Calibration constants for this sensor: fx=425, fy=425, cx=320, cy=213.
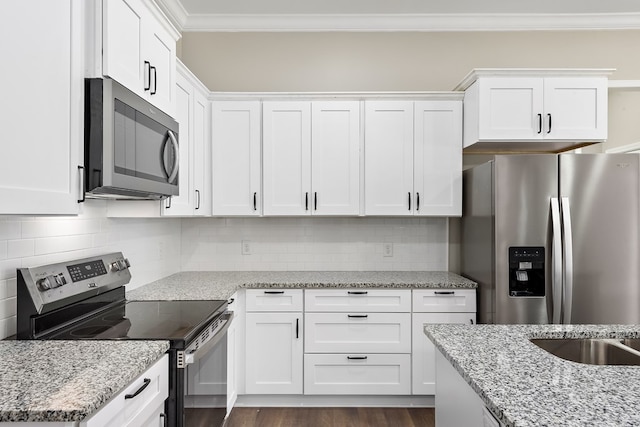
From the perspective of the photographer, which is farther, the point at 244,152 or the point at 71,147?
the point at 244,152

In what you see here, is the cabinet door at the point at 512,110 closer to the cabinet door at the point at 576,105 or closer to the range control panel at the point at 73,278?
the cabinet door at the point at 576,105

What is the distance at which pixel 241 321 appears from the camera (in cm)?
296

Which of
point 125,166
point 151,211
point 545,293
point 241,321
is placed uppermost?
point 125,166

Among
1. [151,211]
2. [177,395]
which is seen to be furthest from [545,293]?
[151,211]

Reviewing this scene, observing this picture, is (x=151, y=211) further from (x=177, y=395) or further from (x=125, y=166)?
(x=177, y=395)

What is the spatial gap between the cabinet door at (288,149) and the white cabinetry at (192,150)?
1.44 ft

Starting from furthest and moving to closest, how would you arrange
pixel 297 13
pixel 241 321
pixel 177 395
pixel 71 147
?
pixel 297 13 → pixel 241 321 → pixel 177 395 → pixel 71 147

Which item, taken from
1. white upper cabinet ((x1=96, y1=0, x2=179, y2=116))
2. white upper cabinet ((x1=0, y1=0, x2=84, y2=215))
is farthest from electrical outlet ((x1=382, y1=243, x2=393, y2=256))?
white upper cabinet ((x1=0, y1=0, x2=84, y2=215))

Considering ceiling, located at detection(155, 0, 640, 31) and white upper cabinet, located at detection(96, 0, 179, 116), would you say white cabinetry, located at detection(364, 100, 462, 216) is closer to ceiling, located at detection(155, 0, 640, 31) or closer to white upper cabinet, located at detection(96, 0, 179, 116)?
ceiling, located at detection(155, 0, 640, 31)

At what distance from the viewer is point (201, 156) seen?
306 cm

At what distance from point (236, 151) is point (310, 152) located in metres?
0.56

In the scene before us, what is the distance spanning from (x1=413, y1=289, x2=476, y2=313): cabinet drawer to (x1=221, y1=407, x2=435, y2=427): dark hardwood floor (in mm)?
711

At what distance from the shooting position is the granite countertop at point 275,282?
2.58 metres

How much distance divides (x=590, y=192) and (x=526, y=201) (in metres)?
0.40
